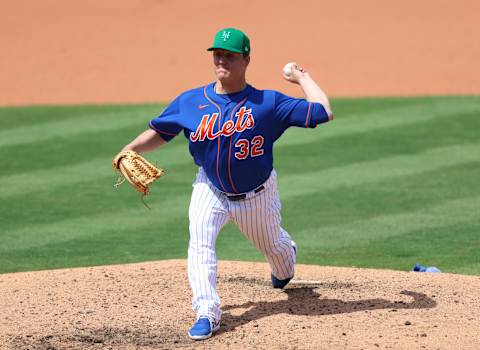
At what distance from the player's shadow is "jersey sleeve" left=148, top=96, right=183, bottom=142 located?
117 centimetres

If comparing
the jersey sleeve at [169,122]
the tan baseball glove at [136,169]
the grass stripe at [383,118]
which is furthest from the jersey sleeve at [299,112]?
the grass stripe at [383,118]

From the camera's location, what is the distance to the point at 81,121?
13.7m

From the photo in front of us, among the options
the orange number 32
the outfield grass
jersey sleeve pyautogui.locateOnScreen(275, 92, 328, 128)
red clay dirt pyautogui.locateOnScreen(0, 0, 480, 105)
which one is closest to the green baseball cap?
jersey sleeve pyautogui.locateOnScreen(275, 92, 328, 128)

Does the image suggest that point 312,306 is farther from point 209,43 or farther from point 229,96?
point 209,43

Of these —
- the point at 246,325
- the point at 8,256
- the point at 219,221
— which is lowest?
the point at 8,256

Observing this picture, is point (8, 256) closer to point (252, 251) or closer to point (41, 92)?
point (252, 251)

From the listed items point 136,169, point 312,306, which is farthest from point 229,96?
point 312,306

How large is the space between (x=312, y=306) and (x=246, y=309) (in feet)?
1.38

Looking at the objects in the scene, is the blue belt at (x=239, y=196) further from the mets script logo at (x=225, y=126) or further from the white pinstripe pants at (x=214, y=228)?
the mets script logo at (x=225, y=126)

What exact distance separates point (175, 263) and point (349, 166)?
13.3 ft

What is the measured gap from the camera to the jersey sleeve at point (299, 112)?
598 centimetres

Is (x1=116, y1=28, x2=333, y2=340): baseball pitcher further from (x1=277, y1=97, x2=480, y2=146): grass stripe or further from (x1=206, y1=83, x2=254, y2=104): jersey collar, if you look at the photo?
(x1=277, y1=97, x2=480, y2=146): grass stripe

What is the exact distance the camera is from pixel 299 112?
601cm

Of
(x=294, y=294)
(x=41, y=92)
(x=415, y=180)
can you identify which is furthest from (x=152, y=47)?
(x=294, y=294)
